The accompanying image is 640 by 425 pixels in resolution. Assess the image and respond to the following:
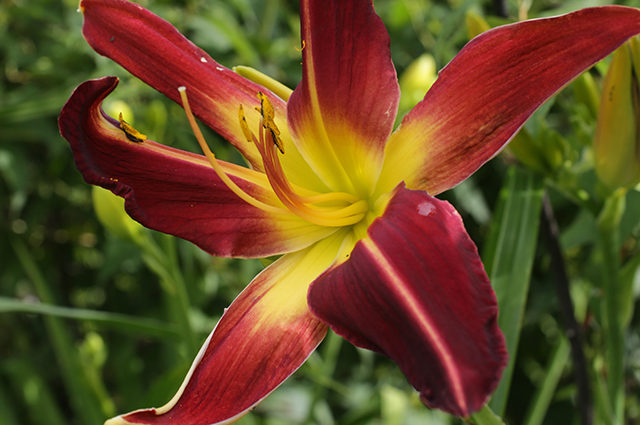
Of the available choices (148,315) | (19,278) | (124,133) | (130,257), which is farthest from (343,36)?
(19,278)

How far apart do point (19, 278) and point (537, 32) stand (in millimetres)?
1198

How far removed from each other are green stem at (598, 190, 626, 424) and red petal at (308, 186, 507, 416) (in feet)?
0.81

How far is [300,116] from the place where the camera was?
1.55 ft

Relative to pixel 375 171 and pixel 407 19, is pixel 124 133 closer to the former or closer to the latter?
pixel 375 171

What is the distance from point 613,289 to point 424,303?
0.31 meters

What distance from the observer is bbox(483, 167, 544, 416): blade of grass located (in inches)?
20.6

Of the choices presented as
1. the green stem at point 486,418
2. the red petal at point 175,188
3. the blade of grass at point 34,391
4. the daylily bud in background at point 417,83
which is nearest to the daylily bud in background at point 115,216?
the red petal at point 175,188

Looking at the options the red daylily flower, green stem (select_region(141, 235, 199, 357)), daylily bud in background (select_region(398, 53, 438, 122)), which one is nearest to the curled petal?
the red daylily flower

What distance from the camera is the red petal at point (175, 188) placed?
44 centimetres

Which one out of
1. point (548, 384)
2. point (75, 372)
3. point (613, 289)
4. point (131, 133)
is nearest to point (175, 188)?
point (131, 133)

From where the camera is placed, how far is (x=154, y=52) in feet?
1.53

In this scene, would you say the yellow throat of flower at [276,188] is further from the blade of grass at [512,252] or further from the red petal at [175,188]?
the blade of grass at [512,252]

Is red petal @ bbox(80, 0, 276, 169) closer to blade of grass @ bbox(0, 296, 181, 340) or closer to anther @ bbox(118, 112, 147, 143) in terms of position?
anther @ bbox(118, 112, 147, 143)

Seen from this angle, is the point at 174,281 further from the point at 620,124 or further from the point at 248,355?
the point at 620,124
